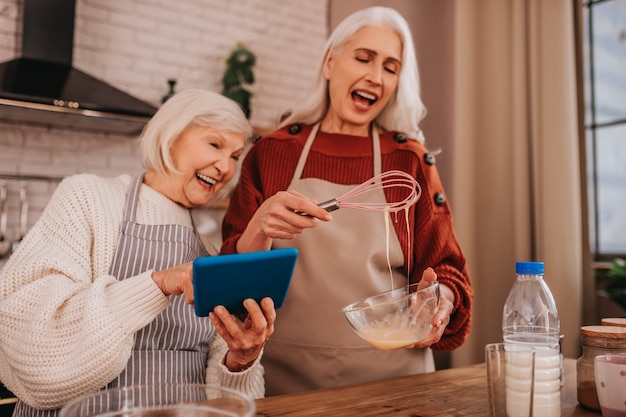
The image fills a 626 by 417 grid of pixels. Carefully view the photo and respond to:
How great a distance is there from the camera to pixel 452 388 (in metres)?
1.20

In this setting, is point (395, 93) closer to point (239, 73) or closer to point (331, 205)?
point (331, 205)

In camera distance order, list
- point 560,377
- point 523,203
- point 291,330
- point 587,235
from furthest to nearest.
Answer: point 523,203
point 587,235
point 291,330
point 560,377

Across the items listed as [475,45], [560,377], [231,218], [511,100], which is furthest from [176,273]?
[475,45]

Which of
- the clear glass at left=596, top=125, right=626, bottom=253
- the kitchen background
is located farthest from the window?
the kitchen background

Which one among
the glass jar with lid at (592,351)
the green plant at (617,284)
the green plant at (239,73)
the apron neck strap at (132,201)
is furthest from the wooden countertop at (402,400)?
the green plant at (239,73)

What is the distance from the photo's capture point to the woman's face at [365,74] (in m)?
1.63

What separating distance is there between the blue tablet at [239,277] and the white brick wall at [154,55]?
221cm

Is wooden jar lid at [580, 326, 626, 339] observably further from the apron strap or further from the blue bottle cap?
the apron strap

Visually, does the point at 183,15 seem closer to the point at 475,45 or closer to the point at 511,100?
the point at 475,45

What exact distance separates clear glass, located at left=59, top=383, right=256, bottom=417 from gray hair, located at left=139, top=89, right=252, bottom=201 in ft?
2.92

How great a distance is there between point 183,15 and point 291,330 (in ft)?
7.97

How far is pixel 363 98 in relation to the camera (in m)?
1.65

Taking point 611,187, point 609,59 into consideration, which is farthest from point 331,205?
point 609,59

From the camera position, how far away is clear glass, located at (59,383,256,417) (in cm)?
63
